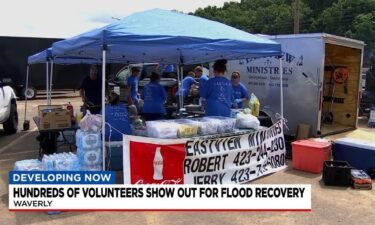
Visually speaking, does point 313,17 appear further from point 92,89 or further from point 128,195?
point 128,195

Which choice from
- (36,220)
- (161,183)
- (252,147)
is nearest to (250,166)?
(252,147)

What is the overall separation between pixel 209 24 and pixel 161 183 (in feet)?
9.21

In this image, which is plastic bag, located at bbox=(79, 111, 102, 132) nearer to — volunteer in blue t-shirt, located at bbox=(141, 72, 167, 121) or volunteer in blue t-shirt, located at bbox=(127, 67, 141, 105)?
volunteer in blue t-shirt, located at bbox=(141, 72, 167, 121)

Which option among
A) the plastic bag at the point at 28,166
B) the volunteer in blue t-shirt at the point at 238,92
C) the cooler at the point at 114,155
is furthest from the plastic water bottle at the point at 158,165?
the volunteer in blue t-shirt at the point at 238,92

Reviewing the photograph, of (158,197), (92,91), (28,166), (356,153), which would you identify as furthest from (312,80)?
(28,166)

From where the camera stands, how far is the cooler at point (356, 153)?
6812 mm

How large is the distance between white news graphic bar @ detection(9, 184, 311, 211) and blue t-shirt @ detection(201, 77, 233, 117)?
2120mm

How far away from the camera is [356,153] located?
697 centimetres

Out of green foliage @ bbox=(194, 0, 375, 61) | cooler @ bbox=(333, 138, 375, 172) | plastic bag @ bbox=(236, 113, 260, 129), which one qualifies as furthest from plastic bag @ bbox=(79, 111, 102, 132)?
green foliage @ bbox=(194, 0, 375, 61)

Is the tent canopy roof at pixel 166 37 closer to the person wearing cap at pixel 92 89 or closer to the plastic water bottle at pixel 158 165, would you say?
the plastic water bottle at pixel 158 165

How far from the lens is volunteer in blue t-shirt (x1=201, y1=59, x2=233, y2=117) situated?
23.4ft

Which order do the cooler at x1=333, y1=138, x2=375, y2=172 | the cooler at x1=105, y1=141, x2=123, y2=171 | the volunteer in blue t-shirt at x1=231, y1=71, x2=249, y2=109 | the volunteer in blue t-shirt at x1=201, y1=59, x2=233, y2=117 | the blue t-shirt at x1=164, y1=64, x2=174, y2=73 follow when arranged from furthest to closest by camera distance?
1. the blue t-shirt at x1=164, y1=64, x2=174, y2=73
2. the volunteer in blue t-shirt at x1=231, y1=71, x2=249, y2=109
3. the volunteer in blue t-shirt at x1=201, y1=59, x2=233, y2=117
4. the cooler at x1=333, y1=138, x2=375, y2=172
5. the cooler at x1=105, y1=141, x2=123, y2=171

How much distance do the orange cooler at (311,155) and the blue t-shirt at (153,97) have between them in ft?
9.01

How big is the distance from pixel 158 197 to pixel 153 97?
3.35m
